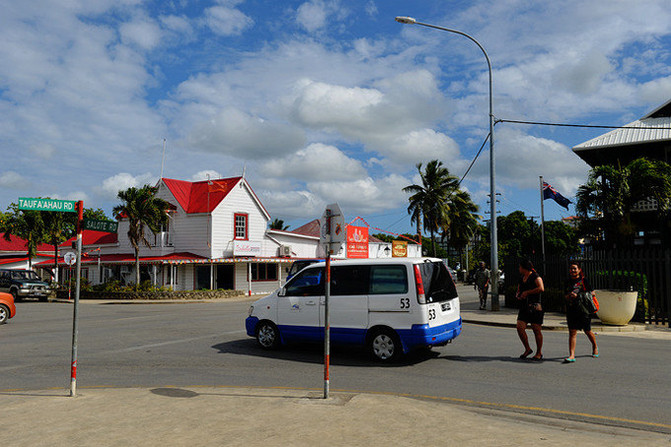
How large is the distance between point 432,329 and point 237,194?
30.9 meters

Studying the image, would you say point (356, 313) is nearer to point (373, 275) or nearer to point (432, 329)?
point (373, 275)

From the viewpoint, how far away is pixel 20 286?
99.8ft

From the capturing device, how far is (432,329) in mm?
8906

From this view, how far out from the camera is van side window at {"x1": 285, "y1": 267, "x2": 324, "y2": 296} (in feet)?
32.8

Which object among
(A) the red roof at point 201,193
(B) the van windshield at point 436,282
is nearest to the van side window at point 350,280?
(B) the van windshield at point 436,282

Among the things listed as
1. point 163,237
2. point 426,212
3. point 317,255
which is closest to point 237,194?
point 163,237

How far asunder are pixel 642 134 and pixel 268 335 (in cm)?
2391

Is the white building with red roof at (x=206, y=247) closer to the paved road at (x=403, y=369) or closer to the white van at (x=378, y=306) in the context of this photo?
the paved road at (x=403, y=369)

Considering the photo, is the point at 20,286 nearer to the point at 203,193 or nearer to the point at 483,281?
the point at 203,193

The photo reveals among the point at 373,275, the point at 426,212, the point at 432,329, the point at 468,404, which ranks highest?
the point at 426,212

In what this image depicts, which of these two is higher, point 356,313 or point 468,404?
point 356,313

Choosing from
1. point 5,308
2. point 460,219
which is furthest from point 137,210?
point 460,219

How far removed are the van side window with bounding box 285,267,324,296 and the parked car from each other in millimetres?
26749

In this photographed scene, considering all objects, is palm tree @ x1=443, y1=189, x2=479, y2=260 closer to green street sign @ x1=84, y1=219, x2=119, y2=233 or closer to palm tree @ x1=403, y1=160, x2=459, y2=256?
palm tree @ x1=403, y1=160, x2=459, y2=256
